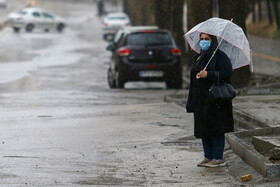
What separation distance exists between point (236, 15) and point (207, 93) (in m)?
11.9

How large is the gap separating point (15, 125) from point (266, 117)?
13.3ft

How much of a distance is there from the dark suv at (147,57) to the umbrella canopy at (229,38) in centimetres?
1229

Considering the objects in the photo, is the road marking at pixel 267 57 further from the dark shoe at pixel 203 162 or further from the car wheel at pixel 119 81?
the dark shoe at pixel 203 162

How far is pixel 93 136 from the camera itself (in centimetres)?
1288

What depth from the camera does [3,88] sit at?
75.4 ft

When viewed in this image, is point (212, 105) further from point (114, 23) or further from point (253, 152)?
point (114, 23)

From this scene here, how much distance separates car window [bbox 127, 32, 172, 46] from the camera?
74.2ft

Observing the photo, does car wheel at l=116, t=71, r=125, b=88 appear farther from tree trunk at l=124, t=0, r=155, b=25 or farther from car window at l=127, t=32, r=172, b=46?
tree trunk at l=124, t=0, r=155, b=25

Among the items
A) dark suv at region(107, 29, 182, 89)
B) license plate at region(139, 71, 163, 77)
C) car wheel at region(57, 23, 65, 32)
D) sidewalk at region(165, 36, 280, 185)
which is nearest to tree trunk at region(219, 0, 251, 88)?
sidewalk at region(165, 36, 280, 185)

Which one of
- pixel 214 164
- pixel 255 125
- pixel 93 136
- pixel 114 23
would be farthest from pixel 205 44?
pixel 114 23

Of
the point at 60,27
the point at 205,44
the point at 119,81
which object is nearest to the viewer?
the point at 205,44

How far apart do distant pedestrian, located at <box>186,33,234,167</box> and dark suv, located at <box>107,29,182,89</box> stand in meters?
12.6

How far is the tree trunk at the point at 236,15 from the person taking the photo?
2148 centimetres

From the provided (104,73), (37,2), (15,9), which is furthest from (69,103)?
(37,2)
